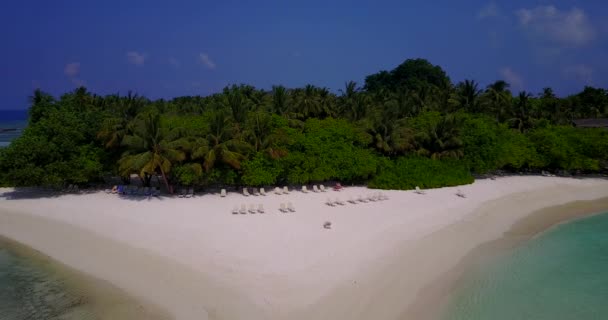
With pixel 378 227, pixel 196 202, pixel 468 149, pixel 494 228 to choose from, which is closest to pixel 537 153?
pixel 468 149

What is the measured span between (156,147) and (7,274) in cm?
1108

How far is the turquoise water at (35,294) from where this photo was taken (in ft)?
42.6

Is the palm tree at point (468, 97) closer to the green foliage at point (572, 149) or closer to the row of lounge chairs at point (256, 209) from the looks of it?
the green foliage at point (572, 149)

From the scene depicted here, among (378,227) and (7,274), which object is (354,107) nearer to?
(378,227)

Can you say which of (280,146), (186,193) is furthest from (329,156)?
(186,193)

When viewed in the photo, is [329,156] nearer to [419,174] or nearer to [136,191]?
[419,174]

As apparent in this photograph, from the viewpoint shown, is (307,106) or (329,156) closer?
(329,156)

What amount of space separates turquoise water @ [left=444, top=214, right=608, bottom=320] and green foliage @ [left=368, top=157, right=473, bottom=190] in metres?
9.28

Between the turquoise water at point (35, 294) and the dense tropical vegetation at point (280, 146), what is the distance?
867 centimetres

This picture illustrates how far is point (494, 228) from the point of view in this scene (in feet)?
72.2

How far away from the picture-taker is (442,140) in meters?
32.8

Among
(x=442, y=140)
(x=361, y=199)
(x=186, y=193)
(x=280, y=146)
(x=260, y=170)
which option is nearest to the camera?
(x=361, y=199)

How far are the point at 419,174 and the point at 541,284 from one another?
47.9 ft

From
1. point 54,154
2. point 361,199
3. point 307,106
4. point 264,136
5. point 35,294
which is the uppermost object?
point 307,106
